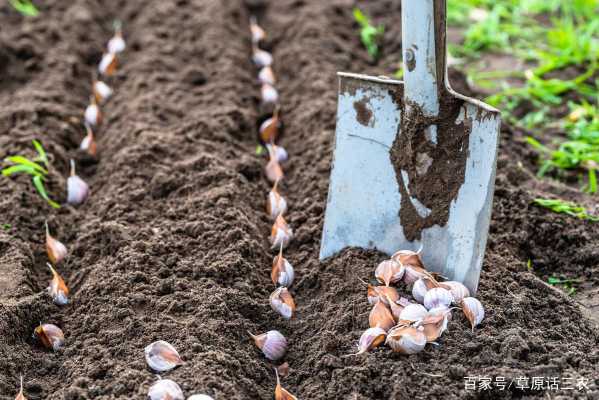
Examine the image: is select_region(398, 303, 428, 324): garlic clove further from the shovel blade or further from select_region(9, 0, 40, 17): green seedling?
select_region(9, 0, 40, 17): green seedling

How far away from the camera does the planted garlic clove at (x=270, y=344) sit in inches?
94.7

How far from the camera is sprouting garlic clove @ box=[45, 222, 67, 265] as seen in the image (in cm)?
288

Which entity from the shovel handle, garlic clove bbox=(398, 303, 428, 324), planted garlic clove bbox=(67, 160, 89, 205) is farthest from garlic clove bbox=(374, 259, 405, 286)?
planted garlic clove bbox=(67, 160, 89, 205)

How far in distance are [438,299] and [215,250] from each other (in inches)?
Answer: 32.8

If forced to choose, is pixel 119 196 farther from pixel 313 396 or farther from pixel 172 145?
pixel 313 396

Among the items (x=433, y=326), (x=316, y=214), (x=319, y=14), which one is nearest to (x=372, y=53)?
(x=319, y=14)

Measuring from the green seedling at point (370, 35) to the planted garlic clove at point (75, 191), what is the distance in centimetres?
186

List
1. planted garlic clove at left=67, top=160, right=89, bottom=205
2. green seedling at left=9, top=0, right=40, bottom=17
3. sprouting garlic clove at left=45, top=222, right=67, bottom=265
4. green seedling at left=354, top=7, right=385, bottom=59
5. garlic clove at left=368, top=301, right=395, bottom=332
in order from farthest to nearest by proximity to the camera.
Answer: green seedling at left=9, top=0, right=40, bottom=17
green seedling at left=354, top=7, right=385, bottom=59
planted garlic clove at left=67, top=160, right=89, bottom=205
sprouting garlic clove at left=45, top=222, right=67, bottom=265
garlic clove at left=368, top=301, right=395, bottom=332

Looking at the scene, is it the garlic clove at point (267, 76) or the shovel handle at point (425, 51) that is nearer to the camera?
the shovel handle at point (425, 51)

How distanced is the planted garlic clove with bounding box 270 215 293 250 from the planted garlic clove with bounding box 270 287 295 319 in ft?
1.08

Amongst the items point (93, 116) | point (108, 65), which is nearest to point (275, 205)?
point (93, 116)

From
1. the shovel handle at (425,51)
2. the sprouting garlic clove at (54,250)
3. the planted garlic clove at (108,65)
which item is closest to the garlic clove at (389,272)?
the shovel handle at (425,51)

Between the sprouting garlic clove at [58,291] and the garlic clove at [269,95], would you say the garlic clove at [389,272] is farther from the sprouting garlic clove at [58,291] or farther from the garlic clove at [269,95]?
the garlic clove at [269,95]

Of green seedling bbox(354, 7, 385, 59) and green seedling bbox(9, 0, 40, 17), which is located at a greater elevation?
green seedling bbox(9, 0, 40, 17)
